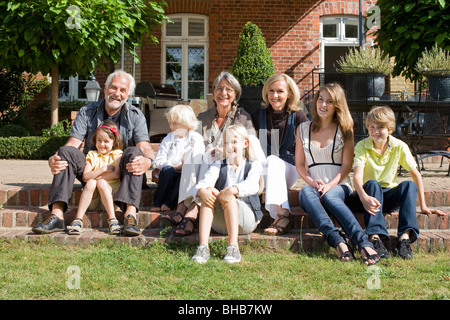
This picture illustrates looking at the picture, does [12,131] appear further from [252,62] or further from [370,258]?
[370,258]

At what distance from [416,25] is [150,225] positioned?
14.8 feet

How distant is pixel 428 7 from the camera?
5926 mm

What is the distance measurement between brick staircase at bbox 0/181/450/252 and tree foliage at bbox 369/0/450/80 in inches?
117

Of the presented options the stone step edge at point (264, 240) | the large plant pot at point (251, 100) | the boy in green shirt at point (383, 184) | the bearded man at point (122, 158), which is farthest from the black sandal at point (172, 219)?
the large plant pot at point (251, 100)

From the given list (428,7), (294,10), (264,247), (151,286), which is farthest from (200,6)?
(151,286)

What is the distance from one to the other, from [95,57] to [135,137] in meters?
4.42

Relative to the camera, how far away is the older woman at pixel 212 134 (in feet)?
10.6

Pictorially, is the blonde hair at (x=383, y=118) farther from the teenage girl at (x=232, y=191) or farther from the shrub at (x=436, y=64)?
the shrub at (x=436, y=64)

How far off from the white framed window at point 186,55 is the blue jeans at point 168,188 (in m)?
6.86

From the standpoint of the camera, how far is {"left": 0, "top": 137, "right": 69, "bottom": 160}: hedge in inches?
274

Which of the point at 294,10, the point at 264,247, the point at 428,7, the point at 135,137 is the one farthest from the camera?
the point at 294,10

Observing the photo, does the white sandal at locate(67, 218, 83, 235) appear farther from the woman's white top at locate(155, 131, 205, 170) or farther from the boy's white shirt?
the boy's white shirt
